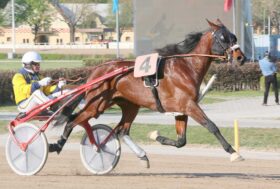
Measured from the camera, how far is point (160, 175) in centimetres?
1169

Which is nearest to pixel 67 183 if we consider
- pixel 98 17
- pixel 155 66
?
pixel 155 66

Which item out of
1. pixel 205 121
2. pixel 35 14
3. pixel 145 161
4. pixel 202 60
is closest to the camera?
pixel 205 121

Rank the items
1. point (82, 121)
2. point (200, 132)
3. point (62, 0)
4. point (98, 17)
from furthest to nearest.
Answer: point (62, 0) < point (98, 17) < point (200, 132) < point (82, 121)

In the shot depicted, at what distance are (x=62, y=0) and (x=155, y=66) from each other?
12413 centimetres

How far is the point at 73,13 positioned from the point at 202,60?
107769 millimetres

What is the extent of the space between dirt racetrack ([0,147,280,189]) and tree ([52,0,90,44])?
101013 millimetres

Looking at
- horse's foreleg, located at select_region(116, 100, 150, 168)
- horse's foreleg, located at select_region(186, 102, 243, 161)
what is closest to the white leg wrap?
horse's foreleg, located at select_region(116, 100, 150, 168)

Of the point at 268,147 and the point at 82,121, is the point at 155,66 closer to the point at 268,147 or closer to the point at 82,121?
the point at 82,121

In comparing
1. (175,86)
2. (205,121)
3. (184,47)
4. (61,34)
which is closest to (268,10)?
(61,34)

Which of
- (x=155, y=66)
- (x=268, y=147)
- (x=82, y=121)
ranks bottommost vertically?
(x=268, y=147)

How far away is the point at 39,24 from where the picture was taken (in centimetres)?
11300

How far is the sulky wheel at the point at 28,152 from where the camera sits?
37.4ft

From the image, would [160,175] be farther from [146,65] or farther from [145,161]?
[146,65]

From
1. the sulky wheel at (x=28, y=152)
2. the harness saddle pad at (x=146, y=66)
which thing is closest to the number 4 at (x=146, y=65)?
the harness saddle pad at (x=146, y=66)
